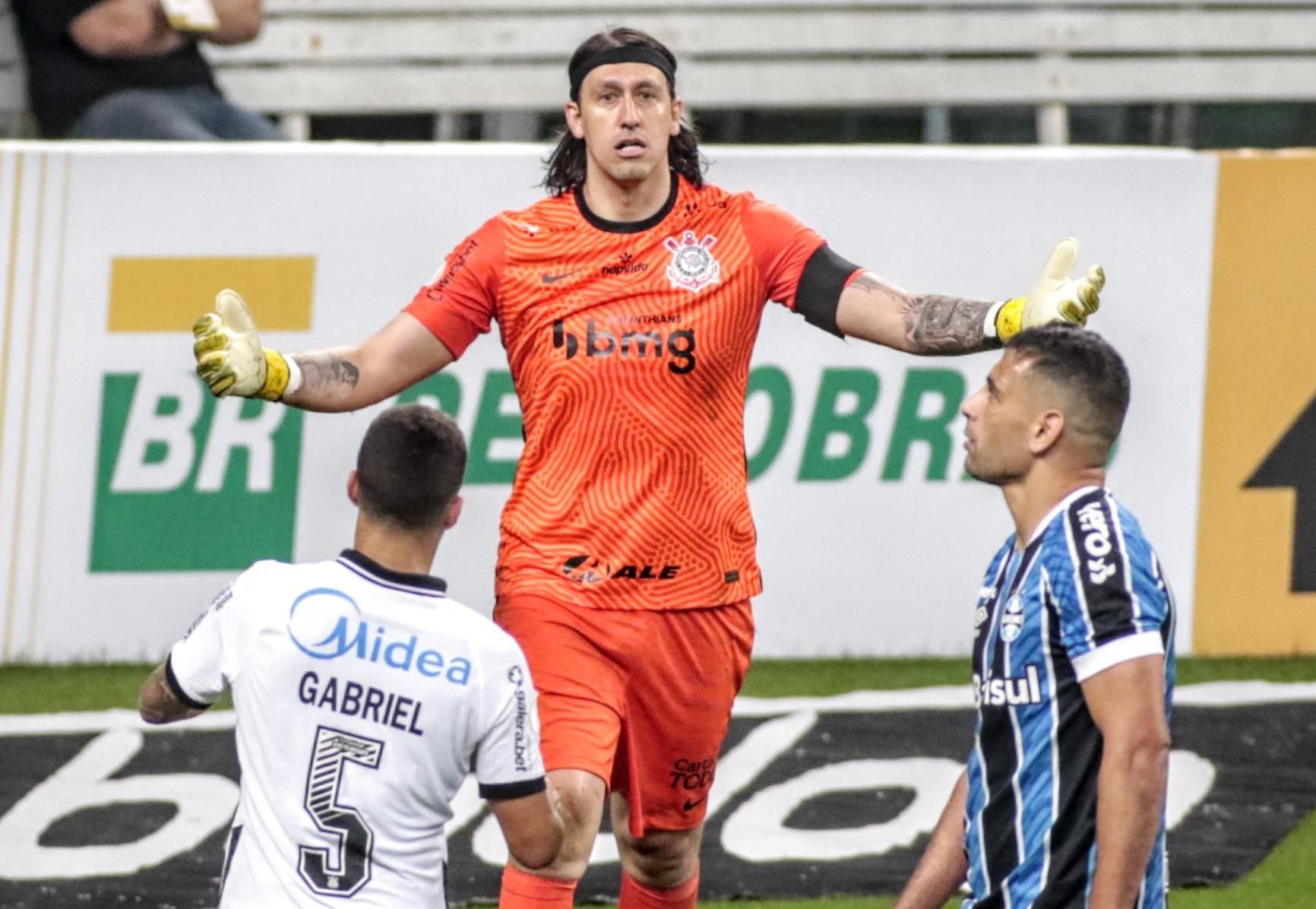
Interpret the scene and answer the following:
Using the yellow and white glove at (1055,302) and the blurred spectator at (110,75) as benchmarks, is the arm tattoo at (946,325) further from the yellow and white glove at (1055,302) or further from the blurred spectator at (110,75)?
the blurred spectator at (110,75)

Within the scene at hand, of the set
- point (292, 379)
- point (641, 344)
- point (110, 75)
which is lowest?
point (292, 379)

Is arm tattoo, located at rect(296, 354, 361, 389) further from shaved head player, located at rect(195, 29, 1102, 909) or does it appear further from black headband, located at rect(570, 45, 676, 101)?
black headband, located at rect(570, 45, 676, 101)

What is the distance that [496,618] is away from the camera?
4.94 metres

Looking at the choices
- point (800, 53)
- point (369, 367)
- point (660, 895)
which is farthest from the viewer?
point (800, 53)

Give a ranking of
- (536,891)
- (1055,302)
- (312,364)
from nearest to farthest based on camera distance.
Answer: (1055,302) → (536,891) → (312,364)

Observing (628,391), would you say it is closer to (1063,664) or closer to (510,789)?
(510,789)

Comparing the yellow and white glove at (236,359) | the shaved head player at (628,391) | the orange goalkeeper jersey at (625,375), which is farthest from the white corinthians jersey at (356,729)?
the orange goalkeeper jersey at (625,375)

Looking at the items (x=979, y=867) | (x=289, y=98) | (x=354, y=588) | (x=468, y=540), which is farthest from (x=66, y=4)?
(x=979, y=867)

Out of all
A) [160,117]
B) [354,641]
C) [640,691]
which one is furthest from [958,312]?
[160,117]

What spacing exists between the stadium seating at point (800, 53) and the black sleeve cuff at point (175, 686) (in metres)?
6.06

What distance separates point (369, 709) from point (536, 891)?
1.21 meters

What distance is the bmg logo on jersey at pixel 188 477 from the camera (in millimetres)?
7516

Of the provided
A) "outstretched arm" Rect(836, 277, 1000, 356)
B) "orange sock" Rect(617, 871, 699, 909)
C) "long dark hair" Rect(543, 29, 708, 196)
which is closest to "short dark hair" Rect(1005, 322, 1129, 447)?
"outstretched arm" Rect(836, 277, 1000, 356)

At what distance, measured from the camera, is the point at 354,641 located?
3646mm
